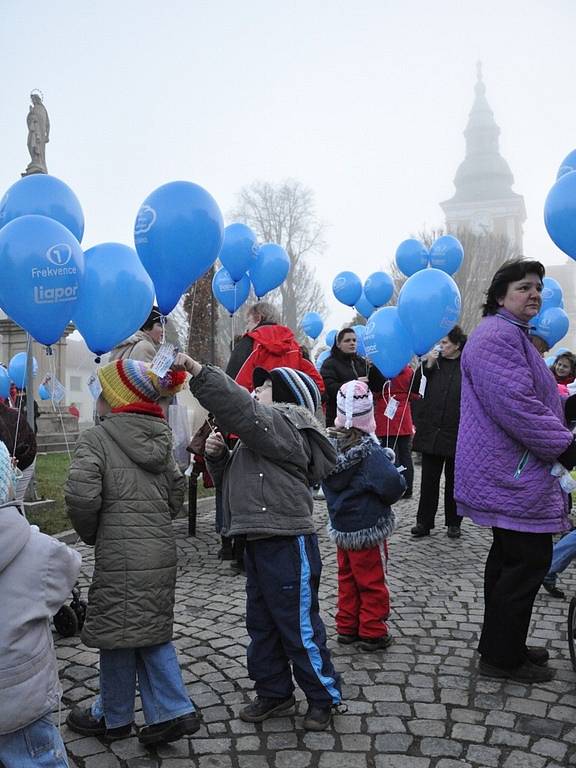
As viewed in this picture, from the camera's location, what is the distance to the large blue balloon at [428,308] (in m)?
5.97

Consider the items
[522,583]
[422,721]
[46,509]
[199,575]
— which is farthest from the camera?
[46,509]

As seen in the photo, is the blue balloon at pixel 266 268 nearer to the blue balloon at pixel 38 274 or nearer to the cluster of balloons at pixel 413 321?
the cluster of balloons at pixel 413 321

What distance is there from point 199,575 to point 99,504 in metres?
2.74

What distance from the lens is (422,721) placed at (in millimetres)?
2920

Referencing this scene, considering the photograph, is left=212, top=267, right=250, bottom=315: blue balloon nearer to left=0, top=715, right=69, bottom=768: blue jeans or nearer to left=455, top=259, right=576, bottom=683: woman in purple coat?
left=455, top=259, right=576, bottom=683: woman in purple coat

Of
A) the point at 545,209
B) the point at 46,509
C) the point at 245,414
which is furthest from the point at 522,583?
the point at 46,509

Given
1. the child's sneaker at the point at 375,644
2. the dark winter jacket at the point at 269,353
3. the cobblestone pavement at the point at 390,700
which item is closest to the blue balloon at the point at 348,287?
the dark winter jacket at the point at 269,353

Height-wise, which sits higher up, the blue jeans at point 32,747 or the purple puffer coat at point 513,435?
the purple puffer coat at point 513,435

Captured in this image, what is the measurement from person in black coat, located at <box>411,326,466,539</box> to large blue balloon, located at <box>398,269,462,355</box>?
1.62 ft

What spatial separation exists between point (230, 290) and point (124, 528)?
5.51 m

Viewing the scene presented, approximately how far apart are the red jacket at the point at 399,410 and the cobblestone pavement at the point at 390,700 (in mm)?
3122

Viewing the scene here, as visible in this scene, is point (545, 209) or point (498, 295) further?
point (545, 209)

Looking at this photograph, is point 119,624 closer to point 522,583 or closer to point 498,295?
point 522,583

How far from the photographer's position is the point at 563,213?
12.6ft
